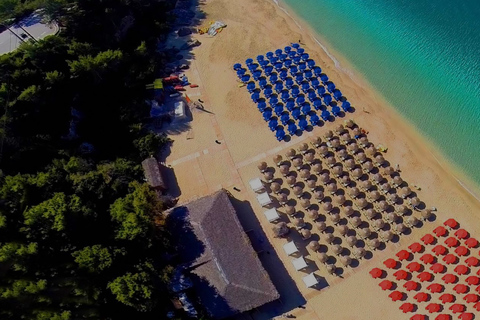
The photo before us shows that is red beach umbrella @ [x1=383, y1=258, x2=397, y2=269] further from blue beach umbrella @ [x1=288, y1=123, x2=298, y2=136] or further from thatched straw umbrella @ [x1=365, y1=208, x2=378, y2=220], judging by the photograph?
blue beach umbrella @ [x1=288, y1=123, x2=298, y2=136]

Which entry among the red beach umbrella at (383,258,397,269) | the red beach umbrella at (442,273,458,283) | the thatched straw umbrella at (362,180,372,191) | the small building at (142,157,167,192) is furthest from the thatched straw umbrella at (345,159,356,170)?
the small building at (142,157,167,192)

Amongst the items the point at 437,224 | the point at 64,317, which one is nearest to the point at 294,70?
the point at 437,224

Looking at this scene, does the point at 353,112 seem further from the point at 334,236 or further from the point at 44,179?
the point at 44,179

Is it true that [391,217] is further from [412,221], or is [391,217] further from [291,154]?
[291,154]

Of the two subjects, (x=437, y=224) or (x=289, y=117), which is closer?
(x=437, y=224)

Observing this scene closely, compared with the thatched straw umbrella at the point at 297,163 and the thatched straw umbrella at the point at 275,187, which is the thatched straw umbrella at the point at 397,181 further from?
the thatched straw umbrella at the point at 275,187

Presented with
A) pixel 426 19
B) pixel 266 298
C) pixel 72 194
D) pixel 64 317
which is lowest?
pixel 266 298

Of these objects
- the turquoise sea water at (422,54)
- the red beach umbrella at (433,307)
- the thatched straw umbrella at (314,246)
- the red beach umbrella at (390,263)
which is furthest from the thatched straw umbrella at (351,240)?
the turquoise sea water at (422,54)
